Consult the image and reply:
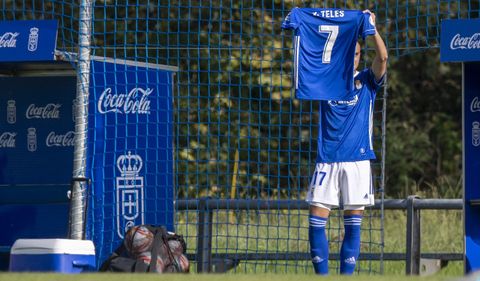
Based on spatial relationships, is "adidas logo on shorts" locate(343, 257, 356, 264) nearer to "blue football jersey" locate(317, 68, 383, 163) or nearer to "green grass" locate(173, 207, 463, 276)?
"blue football jersey" locate(317, 68, 383, 163)

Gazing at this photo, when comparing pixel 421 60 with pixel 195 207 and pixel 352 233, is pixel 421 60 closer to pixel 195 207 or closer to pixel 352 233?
pixel 195 207

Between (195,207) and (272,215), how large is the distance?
158cm

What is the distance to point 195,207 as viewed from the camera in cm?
→ 1162

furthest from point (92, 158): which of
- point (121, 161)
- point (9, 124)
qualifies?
point (9, 124)

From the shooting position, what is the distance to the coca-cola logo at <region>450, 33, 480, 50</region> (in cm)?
950

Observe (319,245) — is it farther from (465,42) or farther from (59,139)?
(59,139)

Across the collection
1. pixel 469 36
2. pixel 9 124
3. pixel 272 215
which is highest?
pixel 469 36

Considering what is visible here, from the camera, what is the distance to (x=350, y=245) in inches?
375

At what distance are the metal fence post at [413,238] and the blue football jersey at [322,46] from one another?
1692mm

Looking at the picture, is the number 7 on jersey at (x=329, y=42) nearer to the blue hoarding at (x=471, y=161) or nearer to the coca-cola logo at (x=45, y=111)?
the blue hoarding at (x=471, y=161)

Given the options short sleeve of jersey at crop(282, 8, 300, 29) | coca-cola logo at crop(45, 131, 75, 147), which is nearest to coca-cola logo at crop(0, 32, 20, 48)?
coca-cola logo at crop(45, 131, 75, 147)

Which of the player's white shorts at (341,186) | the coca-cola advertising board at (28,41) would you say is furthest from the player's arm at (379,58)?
the coca-cola advertising board at (28,41)

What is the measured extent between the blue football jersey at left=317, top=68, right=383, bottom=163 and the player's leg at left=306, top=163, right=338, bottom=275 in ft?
0.41

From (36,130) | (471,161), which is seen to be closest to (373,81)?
(471,161)
